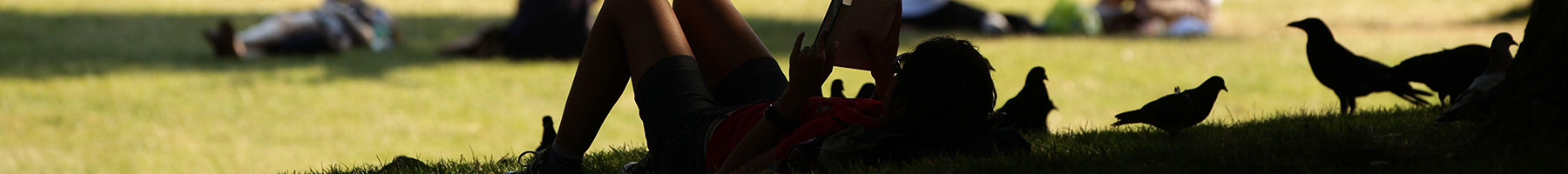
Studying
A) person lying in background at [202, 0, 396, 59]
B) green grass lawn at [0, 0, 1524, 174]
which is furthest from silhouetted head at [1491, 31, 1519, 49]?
person lying in background at [202, 0, 396, 59]

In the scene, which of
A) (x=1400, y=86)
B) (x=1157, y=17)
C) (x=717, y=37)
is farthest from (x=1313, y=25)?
(x=1157, y=17)

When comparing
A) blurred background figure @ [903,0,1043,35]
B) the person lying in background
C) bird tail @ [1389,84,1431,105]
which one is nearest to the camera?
bird tail @ [1389,84,1431,105]

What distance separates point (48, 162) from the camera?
7969 millimetres

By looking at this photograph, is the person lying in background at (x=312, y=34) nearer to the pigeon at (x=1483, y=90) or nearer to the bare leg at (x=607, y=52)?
the bare leg at (x=607, y=52)

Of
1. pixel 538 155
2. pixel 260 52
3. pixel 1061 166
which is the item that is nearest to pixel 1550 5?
pixel 1061 166

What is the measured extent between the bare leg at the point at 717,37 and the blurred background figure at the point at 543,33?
8295mm

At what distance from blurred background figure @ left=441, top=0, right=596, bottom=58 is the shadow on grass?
0.57 meters

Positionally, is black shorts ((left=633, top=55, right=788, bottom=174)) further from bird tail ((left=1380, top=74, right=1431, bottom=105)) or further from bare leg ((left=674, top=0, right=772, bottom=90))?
bird tail ((left=1380, top=74, right=1431, bottom=105))

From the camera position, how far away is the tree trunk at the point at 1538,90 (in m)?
3.11

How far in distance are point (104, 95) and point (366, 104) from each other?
1885mm

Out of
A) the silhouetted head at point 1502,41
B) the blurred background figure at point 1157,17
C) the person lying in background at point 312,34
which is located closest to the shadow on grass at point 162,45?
the person lying in background at point 312,34

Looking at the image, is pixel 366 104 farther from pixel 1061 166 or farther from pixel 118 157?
pixel 1061 166

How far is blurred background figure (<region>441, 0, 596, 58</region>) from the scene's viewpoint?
12445 millimetres

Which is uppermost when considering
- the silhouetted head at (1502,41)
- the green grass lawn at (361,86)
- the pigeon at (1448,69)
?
the green grass lawn at (361,86)
